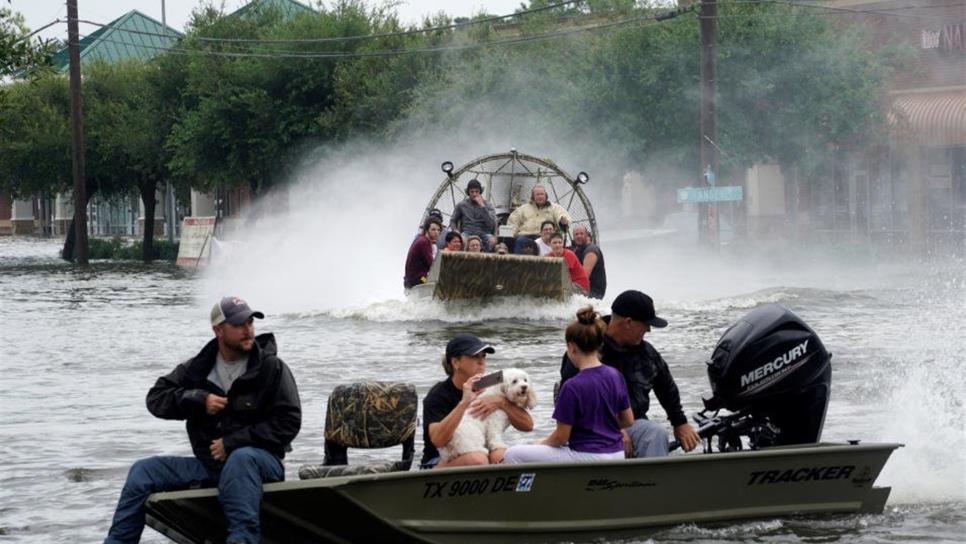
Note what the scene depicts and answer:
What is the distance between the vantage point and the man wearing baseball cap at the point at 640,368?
9.25m

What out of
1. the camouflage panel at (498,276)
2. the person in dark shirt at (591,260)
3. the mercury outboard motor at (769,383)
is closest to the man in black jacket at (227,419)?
the mercury outboard motor at (769,383)

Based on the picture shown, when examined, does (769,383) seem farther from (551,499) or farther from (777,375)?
(551,499)

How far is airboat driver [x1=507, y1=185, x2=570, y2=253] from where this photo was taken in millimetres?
25781

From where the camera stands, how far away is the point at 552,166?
89.6 feet

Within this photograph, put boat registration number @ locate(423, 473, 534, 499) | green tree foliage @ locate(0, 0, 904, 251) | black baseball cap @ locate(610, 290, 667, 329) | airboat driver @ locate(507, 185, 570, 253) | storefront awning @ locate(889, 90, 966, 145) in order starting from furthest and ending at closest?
storefront awning @ locate(889, 90, 966, 145) → green tree foliage @ locate(0, 0, 904, 251) → airboat driver @ locate(507, 185, 570, 253) → black baseball cap @ locate(610, 290, 667, 329) → boat registration number @ locate(423, 473, 534, 499)

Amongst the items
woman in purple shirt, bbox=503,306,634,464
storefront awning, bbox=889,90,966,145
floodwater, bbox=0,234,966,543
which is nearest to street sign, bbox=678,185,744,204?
floodwater, bbox=0,234,966,543

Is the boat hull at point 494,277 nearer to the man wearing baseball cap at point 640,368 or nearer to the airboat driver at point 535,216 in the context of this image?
the airboat driver at point 535,216

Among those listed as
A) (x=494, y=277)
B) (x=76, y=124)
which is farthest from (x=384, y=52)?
(x=494, y=277)

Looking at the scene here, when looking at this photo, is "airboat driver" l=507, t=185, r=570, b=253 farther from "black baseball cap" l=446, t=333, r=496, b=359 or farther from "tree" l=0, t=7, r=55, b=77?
"black baseball cap" l=446, t=333, r=496, b=359

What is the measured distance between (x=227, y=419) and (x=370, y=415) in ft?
4.15

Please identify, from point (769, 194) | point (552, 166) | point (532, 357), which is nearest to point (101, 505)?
point (532, 357)

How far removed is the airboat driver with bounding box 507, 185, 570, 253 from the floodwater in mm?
1409

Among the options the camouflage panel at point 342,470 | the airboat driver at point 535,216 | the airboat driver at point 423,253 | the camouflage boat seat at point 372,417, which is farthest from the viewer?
the airboat driver at point 535,216

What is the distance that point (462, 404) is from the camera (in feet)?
28.9
